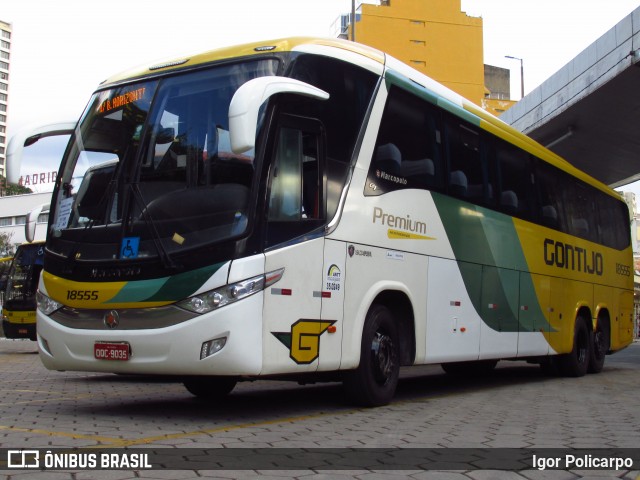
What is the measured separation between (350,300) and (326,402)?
163 centimetres

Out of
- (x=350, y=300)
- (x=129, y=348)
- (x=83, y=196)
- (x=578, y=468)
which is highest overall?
(x=83, y=196)

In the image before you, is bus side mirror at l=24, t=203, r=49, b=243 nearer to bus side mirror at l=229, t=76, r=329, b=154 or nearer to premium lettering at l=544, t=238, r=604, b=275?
bus side mirror at l=229, t=76, r=329, b=154

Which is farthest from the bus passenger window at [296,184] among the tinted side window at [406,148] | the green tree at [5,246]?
the green tree at [5,246]

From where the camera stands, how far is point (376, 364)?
26.2ft

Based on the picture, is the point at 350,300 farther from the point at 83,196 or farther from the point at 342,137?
the point at 83,196

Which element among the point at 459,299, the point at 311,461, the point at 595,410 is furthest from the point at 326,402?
the point at 311,461

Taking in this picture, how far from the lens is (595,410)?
8.59 m

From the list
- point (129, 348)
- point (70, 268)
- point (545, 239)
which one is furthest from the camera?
point (545, 239)

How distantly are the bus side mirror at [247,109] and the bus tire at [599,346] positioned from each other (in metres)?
10.7

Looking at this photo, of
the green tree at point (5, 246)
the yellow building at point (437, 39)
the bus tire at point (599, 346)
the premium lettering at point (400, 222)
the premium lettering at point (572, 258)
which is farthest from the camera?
the yellow building at point (437, 39)

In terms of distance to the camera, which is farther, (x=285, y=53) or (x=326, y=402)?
(x=326, y=402)

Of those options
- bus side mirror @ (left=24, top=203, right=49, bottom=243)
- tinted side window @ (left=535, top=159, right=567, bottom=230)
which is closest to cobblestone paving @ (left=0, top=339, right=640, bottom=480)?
bus side mirror @ (left=24, top=203, right=49, bottom=243)

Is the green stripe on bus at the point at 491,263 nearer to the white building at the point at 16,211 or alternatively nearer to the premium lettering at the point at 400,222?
the premium lettering at the point at 400,222

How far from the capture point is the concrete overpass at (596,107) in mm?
16859
